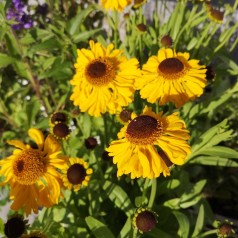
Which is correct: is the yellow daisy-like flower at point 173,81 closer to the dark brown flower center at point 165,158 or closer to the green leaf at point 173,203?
the dark brown flower center at point 165,158

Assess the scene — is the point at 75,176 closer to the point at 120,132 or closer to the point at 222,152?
the point at 120,132

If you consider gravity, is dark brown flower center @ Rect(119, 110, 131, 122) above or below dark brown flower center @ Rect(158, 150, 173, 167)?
below

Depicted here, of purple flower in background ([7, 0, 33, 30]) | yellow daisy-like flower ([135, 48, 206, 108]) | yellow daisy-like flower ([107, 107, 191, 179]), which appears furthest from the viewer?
purple flower in background ([7, 0, 33, 30])

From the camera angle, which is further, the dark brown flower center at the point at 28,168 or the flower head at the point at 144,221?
the dark brown flower center at the point at 28,168

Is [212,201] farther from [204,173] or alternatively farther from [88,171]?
[88,171]

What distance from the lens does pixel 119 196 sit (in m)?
1.23

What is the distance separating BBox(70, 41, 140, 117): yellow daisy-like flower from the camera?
44.3 inches

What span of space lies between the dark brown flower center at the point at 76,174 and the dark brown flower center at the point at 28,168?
0.08 m

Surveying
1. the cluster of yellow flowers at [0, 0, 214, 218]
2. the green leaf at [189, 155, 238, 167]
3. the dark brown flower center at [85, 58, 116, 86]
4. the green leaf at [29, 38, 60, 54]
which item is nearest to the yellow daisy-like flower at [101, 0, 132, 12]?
the cluster of yellow flowers at [0, 0, 214, 218]

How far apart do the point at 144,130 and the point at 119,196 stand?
0.45 m

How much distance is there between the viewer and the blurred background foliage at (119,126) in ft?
4.09

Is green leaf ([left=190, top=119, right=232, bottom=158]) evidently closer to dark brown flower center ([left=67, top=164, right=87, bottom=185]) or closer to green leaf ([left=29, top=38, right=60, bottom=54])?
dark brown flower center ([left=67, top=164, right=87, bottom=185])

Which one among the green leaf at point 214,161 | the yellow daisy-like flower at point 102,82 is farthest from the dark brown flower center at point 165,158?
the green leaf at point 214,161

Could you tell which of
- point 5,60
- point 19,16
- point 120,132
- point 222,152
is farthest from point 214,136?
point 19,16
